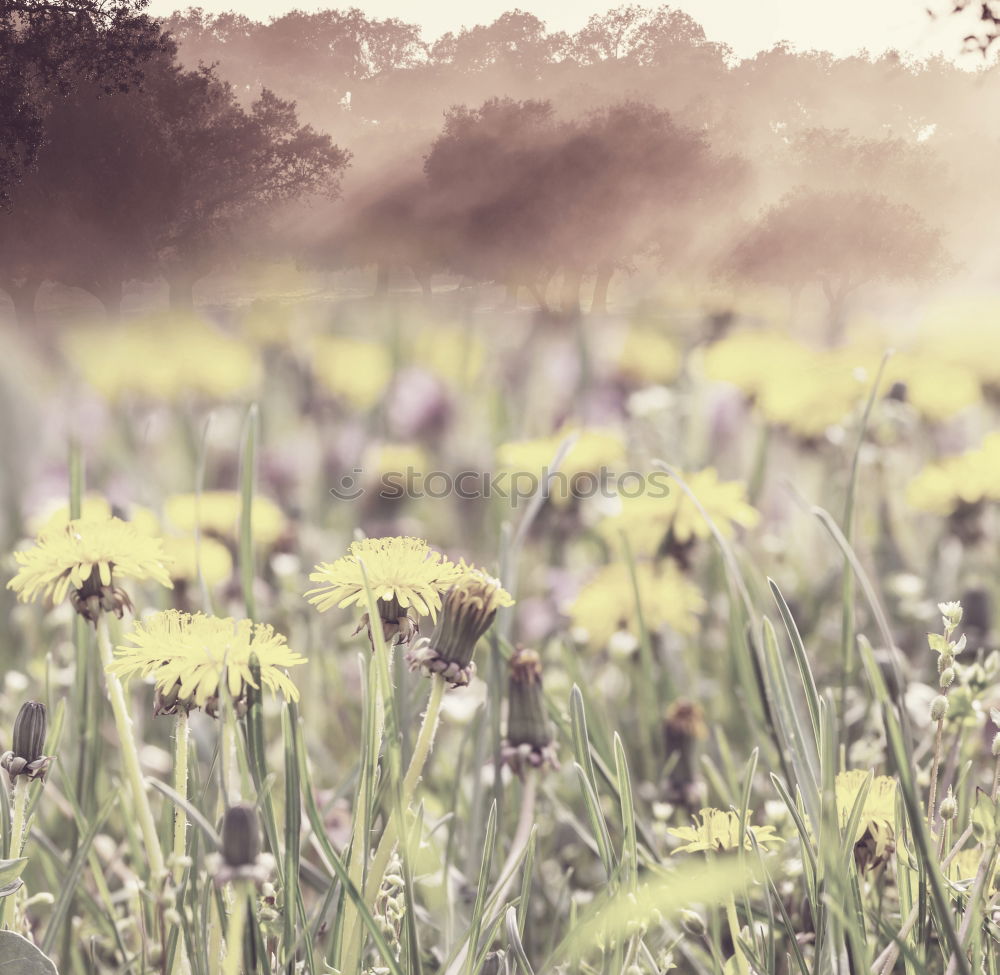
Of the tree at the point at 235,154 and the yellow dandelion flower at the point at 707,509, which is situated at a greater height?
the tree at the point at 235,154

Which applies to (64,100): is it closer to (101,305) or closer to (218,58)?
(218,58)

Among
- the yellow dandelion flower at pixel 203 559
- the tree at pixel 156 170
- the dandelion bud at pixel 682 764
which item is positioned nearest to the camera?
the dandelion bud at pixel 682 764

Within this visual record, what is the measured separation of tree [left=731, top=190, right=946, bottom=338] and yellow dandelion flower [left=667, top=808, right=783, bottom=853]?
1381 mm

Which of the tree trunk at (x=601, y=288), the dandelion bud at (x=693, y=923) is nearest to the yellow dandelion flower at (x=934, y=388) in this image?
the tree trunk at (x=601, y=288)

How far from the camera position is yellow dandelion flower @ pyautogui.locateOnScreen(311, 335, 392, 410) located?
1699mm

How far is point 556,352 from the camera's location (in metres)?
1.83

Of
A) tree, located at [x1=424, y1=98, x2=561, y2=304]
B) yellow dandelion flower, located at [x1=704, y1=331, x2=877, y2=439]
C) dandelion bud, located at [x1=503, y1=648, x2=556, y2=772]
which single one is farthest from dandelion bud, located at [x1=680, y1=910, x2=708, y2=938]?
tree, located at [x1=424, y1=98, x2=561, y2=304]

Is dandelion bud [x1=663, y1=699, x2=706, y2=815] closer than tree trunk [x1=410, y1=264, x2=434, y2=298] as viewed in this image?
Yes

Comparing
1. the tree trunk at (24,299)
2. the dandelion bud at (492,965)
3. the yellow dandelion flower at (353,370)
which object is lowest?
the dandelion bud at (492,965)

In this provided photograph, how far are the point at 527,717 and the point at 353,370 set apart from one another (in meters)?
1.25

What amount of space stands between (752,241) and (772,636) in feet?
4.62

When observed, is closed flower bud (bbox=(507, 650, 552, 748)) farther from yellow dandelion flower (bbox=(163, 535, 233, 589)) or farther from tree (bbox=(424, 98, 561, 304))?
tree (bbox=(424, 98, 561, 304))

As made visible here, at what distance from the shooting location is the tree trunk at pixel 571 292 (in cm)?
173

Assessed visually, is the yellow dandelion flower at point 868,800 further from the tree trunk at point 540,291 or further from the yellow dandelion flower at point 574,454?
the tree trunk at point 540,291
